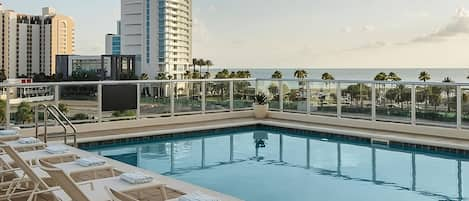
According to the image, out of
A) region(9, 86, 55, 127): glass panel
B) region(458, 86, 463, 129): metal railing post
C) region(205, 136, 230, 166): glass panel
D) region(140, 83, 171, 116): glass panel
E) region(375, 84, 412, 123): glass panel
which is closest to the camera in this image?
region(205, 136, 230, 166): glass panel

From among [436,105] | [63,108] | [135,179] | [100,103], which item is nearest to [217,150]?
[100,103]

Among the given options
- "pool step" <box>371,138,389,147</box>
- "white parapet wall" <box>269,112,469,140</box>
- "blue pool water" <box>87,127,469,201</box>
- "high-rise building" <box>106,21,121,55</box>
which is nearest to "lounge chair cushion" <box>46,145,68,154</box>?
"blue pool water" <box>87,127,469,201</box>

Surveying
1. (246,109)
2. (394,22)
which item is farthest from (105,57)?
(246,109)

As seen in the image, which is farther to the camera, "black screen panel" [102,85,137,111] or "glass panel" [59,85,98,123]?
"black screen panel" [102,85,137,111]

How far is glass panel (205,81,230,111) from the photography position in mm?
11117

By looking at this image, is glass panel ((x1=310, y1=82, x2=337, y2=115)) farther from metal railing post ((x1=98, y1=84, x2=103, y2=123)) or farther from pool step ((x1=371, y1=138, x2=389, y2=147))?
metal railing post ((x1=98, y1=84, x2=103, y2=123))

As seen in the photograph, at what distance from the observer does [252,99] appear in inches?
467

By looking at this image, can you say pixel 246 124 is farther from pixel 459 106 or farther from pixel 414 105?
pixel 459 106

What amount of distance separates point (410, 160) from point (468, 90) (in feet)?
7.17

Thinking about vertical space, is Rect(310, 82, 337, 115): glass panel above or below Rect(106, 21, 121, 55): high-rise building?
below

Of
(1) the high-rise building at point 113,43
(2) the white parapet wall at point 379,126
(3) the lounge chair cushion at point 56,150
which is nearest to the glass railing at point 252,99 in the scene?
(2) the white parapet wall at point 379,126

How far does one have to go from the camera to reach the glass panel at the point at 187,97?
10492 millimetres

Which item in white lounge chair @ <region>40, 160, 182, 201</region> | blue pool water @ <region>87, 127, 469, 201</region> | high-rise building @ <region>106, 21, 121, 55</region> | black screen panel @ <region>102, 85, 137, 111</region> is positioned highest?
high-rise building @ <region>106, 21, 121, 55</region>

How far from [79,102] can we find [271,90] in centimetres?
475
